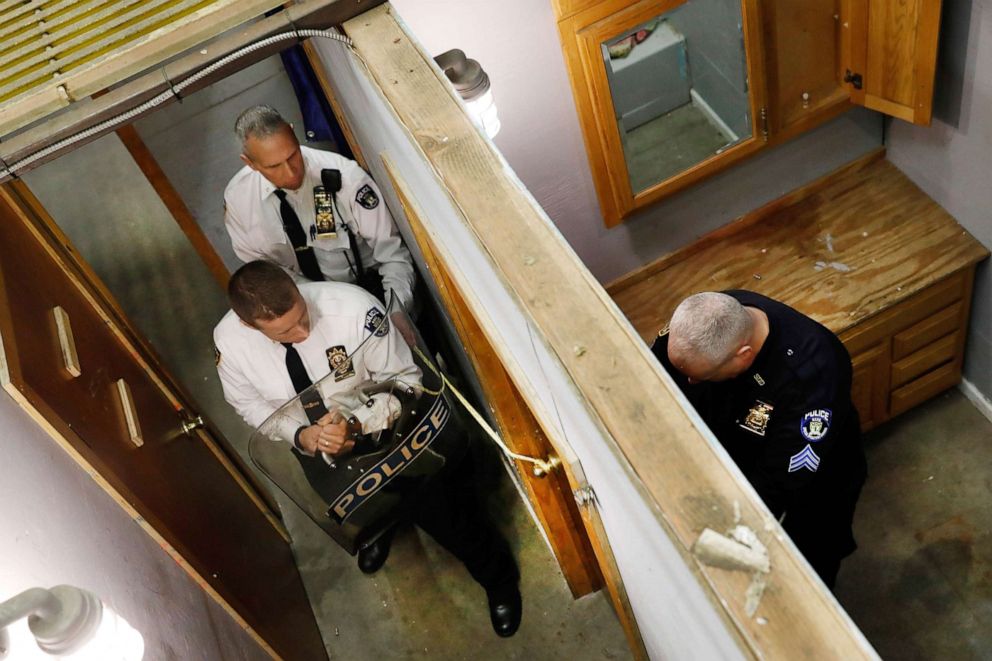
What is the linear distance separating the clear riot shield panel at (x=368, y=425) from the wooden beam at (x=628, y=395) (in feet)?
3.55

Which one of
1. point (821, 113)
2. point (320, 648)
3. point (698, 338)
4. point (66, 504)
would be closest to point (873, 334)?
point (821, 113)

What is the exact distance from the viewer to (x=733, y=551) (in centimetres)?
124

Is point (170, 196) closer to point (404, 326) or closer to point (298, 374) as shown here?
point (298, 374)

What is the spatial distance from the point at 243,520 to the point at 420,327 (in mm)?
1049

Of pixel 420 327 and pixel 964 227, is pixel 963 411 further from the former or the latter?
pixel 420 327

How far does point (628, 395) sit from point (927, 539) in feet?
9.18

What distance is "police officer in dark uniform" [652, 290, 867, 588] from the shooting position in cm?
246

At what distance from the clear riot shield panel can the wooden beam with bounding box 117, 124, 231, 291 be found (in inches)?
72.2

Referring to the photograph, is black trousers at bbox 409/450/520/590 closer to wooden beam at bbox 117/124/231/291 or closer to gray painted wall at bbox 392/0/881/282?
gray painted wall at bbox 392/0/881/282

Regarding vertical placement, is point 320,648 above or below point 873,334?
below

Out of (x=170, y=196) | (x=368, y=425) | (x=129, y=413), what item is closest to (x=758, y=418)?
(x=368, y=425)

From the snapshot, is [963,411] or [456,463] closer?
[456,463]

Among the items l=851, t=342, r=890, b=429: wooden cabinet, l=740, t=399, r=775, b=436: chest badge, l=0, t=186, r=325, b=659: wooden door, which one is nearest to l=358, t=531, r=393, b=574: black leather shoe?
l=0, t=186, r=325, b=659: wooden door

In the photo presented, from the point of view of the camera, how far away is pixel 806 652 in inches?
45.3
